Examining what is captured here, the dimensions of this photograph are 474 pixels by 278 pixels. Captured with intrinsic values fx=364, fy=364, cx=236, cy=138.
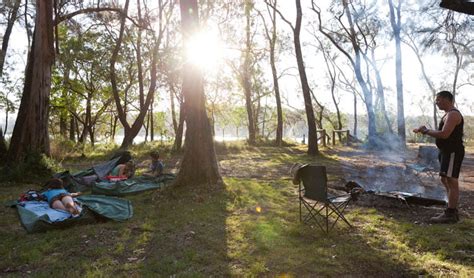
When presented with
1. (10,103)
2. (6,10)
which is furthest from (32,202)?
(10,103)

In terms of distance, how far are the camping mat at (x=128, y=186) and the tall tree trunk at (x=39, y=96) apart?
2894 mm

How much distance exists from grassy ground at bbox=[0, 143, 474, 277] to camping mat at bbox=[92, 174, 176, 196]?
1361 mm

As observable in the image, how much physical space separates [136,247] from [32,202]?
2.88 metres

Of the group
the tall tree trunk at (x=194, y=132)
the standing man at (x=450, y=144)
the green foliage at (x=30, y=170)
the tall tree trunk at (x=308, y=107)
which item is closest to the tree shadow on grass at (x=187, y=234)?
the tall tree trunk at (x=194, y=132)

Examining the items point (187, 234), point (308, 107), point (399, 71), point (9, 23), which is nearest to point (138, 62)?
point (9, 23)

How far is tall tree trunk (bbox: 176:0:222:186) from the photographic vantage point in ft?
24.7

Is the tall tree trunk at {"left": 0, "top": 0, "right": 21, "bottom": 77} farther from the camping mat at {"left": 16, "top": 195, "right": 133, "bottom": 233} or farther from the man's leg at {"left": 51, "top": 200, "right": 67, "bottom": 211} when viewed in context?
the man's leg at {"left": 51, "top": 200, "right": 67, "bottom": 211}

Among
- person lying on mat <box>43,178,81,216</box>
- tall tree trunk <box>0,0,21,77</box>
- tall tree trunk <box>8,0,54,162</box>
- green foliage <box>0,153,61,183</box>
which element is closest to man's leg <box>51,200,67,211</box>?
person lying on mat <box>43,178,81,216</box>

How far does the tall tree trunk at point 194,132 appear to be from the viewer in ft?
24.7

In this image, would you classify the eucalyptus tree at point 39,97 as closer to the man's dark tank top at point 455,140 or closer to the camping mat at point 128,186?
the camping mat at point 128,186

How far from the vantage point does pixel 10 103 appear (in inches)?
1205

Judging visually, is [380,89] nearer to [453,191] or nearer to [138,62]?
[138,62]

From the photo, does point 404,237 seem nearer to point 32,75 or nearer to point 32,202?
point 32,202

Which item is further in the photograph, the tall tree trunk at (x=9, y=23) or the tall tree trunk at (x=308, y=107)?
the tall tree trunk at (x=9, y=23)
